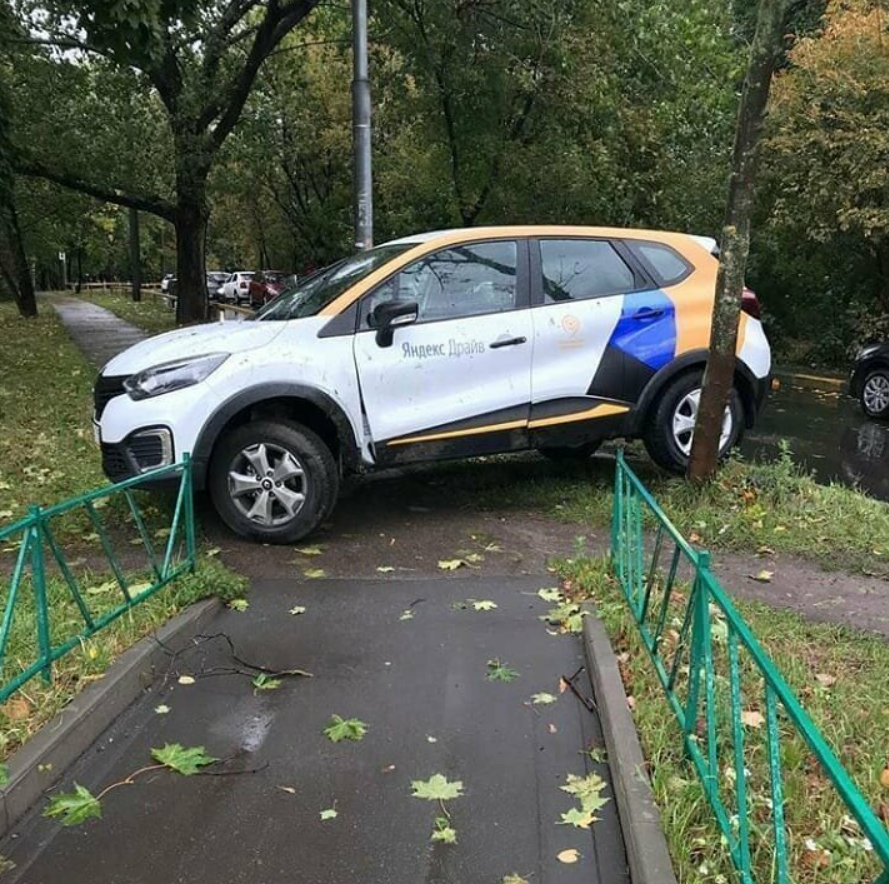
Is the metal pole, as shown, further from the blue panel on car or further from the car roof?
the blue panel on car

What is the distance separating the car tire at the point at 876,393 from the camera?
12031 millimetres

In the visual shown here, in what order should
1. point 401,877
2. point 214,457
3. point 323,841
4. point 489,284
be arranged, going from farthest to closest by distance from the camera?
point 489,284 → point 214,457 → point 323,841 → point 401,877

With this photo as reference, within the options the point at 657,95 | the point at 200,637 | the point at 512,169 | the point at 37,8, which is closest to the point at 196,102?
the point at 37,8

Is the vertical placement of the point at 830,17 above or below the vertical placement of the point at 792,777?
above

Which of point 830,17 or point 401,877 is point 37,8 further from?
point 401,877

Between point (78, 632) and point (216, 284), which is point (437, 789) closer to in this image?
point (78, 632)

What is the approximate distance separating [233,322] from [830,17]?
1527 cm

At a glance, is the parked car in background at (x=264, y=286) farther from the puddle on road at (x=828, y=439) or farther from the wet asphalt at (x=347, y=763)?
the wet asphalt at (x=347, y=763)

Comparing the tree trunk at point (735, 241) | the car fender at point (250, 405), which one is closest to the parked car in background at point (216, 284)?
the car fender at point (250, 405)

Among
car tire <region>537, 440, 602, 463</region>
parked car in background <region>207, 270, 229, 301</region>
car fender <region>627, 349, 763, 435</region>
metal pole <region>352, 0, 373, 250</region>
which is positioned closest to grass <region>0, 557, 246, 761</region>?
car fender <region>627, 349, 763, 435</region>

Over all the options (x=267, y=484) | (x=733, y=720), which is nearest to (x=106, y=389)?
(x=267, y=484)

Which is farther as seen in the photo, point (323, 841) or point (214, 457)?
point (214, 457)

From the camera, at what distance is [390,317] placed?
554cm

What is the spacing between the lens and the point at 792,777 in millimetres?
2867
